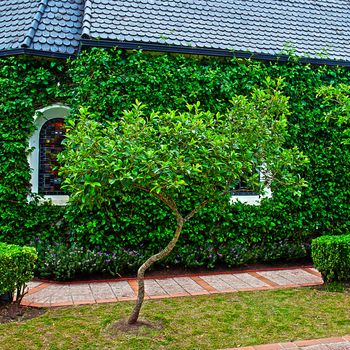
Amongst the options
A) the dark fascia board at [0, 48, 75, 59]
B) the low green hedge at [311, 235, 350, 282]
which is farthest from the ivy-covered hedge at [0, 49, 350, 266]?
the low green hedge at [311, 235, 350, 282]

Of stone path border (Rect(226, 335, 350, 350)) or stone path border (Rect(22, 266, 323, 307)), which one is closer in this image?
stone path border (Rect(226, 335, 350, 350))

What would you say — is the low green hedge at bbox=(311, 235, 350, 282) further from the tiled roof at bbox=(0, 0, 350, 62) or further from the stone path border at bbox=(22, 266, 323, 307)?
the tiled roof at bbox=(0, 0, 350, 62)

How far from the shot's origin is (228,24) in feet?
33.0

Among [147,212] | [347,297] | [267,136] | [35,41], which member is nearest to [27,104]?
[35,41]

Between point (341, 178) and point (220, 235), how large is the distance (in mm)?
3304

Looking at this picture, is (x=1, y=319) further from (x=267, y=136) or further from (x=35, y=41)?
(x=35, y=41)

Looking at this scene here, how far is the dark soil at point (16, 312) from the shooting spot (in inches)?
205

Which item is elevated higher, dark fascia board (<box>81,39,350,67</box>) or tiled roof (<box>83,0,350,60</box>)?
tiled roof (<box>83,0,350,60</box>)

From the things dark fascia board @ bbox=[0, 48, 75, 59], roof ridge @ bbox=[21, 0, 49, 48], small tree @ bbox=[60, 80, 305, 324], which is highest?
roof ridge @ bbox=[21, 0, 49, 48]

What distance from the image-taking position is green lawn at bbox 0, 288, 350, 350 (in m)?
4.54

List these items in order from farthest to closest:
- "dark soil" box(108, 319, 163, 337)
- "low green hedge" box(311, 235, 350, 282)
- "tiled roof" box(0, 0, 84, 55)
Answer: "tiled roof" box(0, 0, 84, 55), "low green hedge" box(311, 235, 350, 282), "dark soil" box(108, 319, 163, 337)

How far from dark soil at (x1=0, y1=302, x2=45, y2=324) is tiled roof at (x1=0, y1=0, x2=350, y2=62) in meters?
5.19

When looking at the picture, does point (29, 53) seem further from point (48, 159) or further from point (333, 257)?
point (333, 257)

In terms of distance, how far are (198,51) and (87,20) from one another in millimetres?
2497
